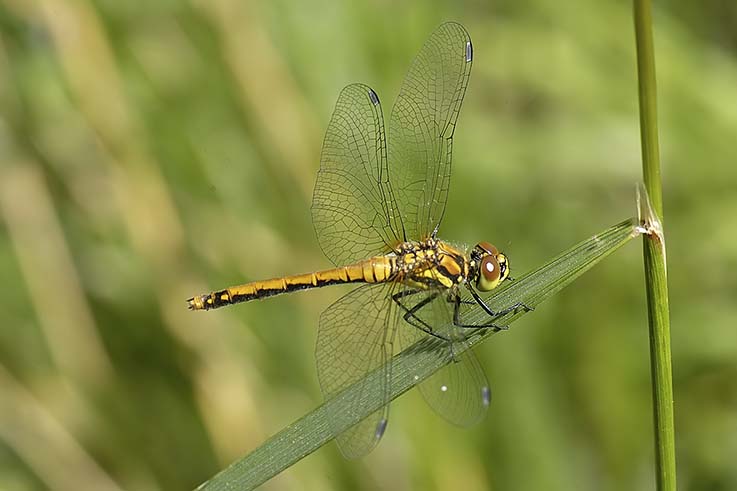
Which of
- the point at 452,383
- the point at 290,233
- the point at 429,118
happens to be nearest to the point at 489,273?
the point at 452,383

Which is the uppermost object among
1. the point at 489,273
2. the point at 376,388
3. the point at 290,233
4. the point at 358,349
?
the point at 290,233

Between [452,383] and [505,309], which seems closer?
[505,309]

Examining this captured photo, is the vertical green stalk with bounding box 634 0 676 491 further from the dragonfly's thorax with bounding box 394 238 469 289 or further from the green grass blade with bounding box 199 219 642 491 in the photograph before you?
the dragonfly's thorax with bounding box 394 238 469 289

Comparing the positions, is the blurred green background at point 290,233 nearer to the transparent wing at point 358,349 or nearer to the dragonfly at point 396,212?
the dragonfly at point 396,212

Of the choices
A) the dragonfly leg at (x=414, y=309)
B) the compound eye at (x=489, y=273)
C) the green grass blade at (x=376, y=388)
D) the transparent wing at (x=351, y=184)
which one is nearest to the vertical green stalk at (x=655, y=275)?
the green grass blade at (x=376, y=388)

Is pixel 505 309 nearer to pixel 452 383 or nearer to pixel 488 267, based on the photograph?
pixel 452 383

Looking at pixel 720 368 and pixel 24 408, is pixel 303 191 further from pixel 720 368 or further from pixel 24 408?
pixel 720 368

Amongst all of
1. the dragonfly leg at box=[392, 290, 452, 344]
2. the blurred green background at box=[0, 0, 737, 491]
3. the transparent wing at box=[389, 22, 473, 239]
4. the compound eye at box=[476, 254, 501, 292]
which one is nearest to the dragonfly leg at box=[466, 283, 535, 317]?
the dragonfly leg at box=[392, 290, 452, 344]

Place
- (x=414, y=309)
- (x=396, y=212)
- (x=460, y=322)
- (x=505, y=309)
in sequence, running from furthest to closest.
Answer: (x=396, y=212) → (x=414, y=309) → (x=460, y=322) → (x=505, y=309)
